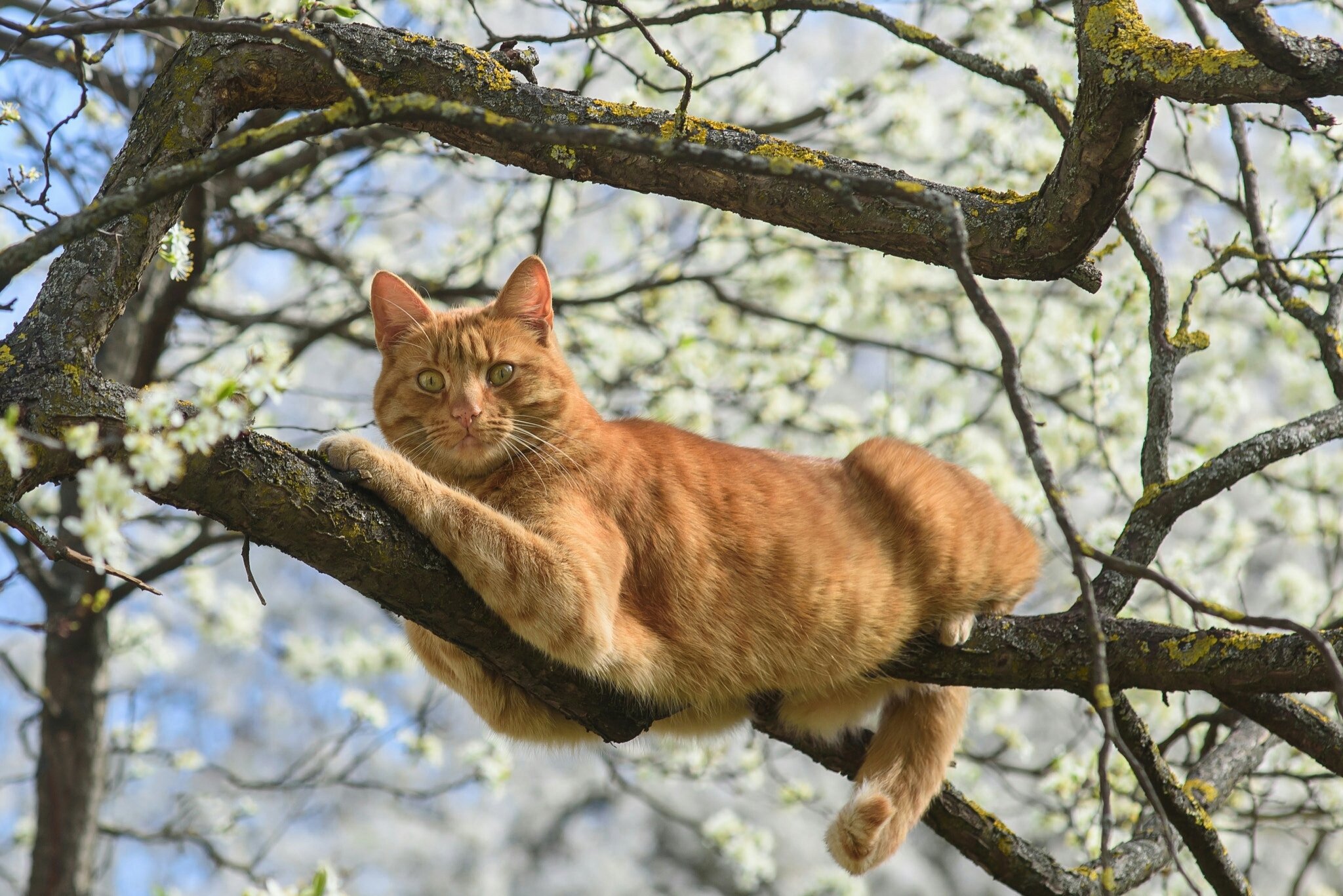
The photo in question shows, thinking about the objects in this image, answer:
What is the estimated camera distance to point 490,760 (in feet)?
16.5

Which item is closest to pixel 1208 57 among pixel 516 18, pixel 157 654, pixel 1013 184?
pixel 1013 184

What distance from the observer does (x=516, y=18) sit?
8516mm

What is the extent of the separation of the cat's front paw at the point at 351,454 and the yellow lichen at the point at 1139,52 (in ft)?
4.77

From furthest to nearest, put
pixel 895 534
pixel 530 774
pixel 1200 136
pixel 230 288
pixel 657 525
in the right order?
1. pixel 1200 136
2. pixel 530 774
3. pixel 230 288
4. pixel 895 534
5. pixel 657 525

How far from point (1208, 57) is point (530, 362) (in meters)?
1.66

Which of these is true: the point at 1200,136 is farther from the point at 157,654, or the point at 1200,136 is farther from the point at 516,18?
the point at 157,654

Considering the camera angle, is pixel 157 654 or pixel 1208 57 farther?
pixel 157 654

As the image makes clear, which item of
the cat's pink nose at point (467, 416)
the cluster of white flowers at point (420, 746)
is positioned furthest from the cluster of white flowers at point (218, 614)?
the cat's pink nose at point (467, 416)

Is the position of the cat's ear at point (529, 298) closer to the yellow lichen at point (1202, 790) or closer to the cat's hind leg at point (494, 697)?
the cat's hind leg at point (494, 697)

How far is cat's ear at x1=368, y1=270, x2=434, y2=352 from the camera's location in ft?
9.37

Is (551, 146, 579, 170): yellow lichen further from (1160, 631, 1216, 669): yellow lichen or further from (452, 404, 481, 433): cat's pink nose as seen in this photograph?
(1160, 631, 1216, 669): yellow lichen

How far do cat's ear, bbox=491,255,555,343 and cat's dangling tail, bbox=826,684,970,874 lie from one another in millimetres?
1389

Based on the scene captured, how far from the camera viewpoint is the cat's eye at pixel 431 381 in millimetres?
2680

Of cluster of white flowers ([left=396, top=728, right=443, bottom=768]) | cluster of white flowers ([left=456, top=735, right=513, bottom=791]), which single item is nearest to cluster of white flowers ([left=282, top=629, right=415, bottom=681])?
cluster of white flowers ([left=396, top=728, right=443, bottom=768])
